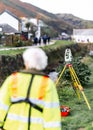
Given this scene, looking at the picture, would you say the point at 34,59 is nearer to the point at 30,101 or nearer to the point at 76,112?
the point at 30,101

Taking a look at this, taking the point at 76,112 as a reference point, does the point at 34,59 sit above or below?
above

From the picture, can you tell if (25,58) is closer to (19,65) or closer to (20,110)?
(20,110)

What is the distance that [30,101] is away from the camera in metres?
6.55

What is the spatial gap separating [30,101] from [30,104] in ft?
0.13

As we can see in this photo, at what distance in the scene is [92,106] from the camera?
17172mm

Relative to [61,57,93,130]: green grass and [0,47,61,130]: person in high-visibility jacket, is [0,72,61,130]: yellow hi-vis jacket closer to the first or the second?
[0,47,61,130]: person in high-visibility jacket

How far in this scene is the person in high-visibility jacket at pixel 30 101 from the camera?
21.5 feet

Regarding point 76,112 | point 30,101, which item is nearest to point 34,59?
point 30,101

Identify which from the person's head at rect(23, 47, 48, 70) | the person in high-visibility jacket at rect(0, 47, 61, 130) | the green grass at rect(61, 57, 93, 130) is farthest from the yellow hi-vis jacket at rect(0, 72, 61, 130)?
the green grass at rect(61, 57, 93, 130)

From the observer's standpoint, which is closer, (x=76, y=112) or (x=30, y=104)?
(x=30, y=104)

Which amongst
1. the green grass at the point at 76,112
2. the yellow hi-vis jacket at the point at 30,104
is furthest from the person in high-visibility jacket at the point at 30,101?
the green grass at the point at 76,112

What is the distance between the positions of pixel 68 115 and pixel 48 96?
9.22 meters

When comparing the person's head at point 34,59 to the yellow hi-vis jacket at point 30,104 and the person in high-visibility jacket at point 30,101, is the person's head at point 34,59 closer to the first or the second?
the person in high-visibility jacket at point 30,101

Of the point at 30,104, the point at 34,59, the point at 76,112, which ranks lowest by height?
the point at 76,112
